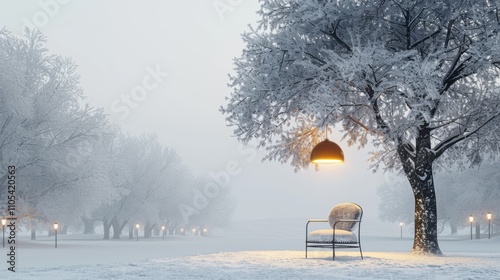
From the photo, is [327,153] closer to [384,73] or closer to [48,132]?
[384,73]

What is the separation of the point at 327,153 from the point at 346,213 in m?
1.39

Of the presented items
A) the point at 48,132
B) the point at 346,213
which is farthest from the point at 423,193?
the point at 48,132

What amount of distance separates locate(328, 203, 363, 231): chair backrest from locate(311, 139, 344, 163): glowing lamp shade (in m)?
1.06

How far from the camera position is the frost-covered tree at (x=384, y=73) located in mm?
12953

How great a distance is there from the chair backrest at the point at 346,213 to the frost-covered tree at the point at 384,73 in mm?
1835

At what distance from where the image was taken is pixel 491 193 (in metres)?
36.1

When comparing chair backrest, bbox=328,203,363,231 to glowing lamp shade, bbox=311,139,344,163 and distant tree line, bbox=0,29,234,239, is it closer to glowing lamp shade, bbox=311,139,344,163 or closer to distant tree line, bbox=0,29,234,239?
glowing lamp shade, bbox=311,139,344,163

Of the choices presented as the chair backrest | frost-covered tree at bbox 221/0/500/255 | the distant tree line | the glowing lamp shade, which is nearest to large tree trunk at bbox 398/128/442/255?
frost-covered tree at bbox 221/0/500/255

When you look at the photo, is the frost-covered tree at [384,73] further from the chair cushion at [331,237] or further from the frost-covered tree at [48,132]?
the frost-covered tree at [48,132]

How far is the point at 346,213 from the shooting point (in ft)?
42.7

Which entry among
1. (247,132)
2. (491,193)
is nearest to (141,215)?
(491,193)

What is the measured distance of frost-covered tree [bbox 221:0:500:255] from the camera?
13.0 meters

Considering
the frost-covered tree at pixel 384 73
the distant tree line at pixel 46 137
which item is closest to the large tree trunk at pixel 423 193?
the frost-covered tree at pixel 384 73

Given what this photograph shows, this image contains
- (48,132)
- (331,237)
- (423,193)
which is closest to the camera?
(331,237)
